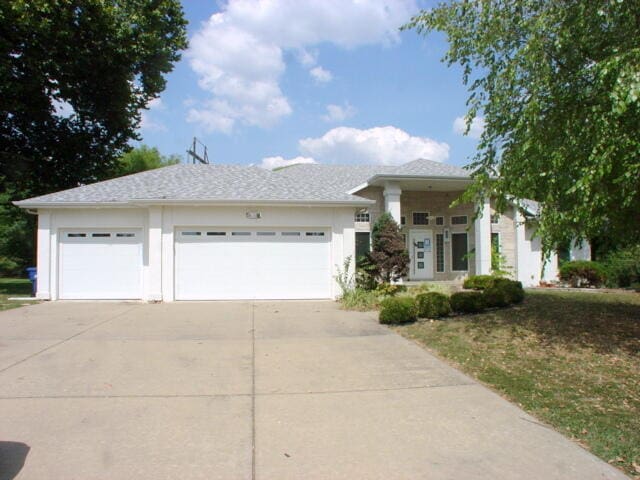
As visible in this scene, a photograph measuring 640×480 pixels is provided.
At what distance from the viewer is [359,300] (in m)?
12.7

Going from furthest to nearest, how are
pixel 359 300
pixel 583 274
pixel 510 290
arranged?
pixel 583 274
pixel 359 300
pixel 510 290

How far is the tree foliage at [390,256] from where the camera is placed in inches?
578

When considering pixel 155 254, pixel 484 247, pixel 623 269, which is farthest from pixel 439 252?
pixel 155 254

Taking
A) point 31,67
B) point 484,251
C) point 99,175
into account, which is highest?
point 31,67

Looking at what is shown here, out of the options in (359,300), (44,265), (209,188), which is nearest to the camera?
(359,300)

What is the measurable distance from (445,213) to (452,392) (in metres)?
15.1

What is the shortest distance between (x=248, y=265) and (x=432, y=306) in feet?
19.7

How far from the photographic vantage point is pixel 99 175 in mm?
21703

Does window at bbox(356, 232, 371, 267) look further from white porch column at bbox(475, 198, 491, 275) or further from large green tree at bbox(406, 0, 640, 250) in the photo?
large green tree at bbox(406, 0, 640, 250)

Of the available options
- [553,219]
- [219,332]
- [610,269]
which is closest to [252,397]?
[219,332]

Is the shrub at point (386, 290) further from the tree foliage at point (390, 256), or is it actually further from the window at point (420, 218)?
the window at point (420, 218)

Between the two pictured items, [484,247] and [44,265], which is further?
[484,247]

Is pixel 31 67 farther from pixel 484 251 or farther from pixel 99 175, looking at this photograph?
pixel 484 251

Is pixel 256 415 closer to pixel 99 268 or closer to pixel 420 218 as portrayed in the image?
pixel 99 268
